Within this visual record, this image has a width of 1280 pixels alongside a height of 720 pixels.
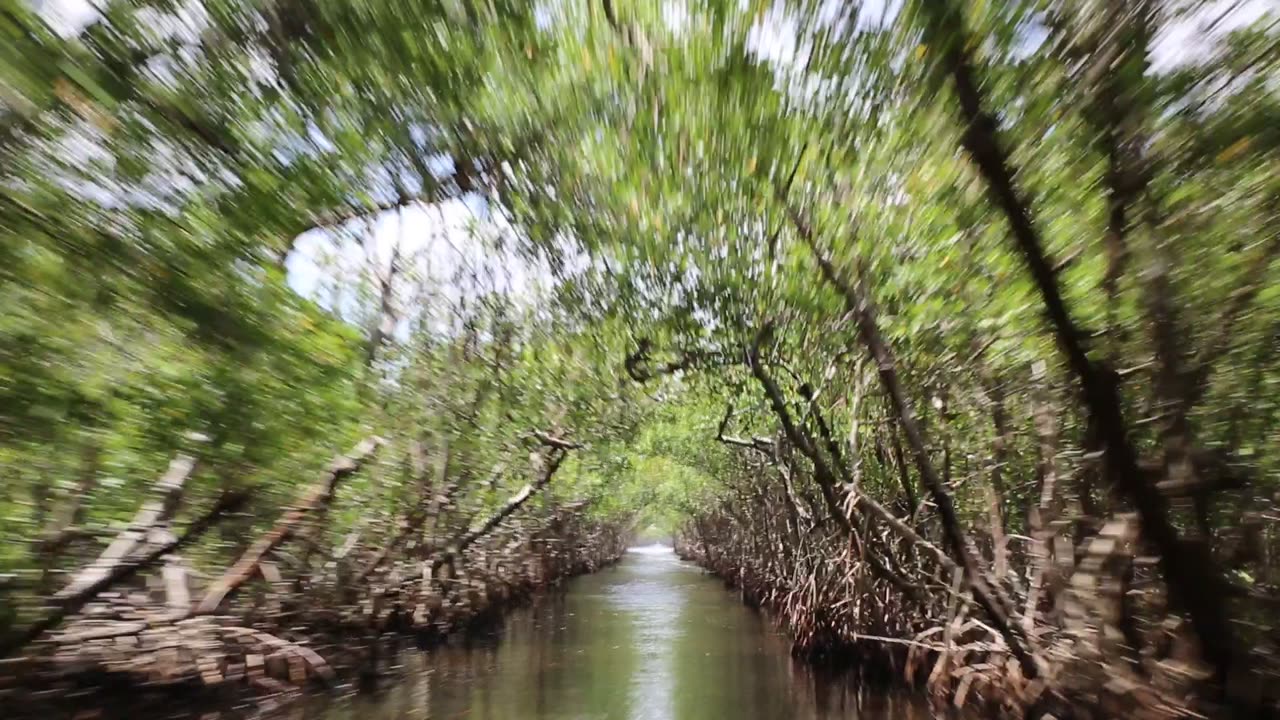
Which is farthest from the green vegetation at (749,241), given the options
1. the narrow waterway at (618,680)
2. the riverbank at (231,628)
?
the narrow waterway at (618,680)

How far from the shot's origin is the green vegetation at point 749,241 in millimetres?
2586

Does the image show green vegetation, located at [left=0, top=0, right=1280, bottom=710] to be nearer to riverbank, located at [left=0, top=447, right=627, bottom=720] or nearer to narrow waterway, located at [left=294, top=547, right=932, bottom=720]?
riverbank, located at [left=0, top=447, right=627, bottom=720]

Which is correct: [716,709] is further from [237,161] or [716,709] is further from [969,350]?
[237,161]

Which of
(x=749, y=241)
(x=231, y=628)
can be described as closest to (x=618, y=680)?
(x=231, y=628)

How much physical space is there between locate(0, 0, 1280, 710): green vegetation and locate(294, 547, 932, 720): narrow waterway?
2.77 m

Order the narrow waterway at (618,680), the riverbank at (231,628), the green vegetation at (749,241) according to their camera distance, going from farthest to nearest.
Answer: the narrow waterway at (618,680) → the riverbank at (231,628) → the green vegetation at (749,241)

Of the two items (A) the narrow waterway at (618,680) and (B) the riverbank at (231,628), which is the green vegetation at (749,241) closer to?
(B) the riverbank at (231,628)

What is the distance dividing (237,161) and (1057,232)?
3.66m

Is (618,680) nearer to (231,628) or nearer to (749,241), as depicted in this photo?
(231,628)

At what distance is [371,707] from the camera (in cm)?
823

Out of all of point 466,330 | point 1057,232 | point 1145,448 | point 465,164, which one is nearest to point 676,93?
point 465,164

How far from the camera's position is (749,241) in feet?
18.8

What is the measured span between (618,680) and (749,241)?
7.00 meters

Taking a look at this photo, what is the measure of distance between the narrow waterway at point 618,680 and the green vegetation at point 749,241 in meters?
2.77
